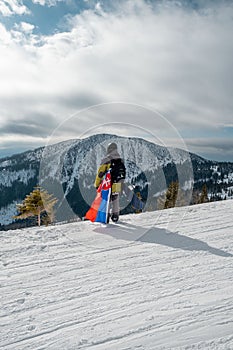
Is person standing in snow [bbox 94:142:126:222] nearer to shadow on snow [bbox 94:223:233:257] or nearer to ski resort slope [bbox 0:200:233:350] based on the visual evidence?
shadow on snow [bbox 94:223:233:257]

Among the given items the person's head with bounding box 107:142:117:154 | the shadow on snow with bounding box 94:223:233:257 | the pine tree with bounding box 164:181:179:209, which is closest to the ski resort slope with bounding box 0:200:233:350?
the shadow on snow with bounding box 94:223:233:257

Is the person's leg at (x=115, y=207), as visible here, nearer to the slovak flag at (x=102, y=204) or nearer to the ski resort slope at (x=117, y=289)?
the slovak flag at (x=102, y=204)

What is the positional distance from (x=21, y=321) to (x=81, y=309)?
730mm

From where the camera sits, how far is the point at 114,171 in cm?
736

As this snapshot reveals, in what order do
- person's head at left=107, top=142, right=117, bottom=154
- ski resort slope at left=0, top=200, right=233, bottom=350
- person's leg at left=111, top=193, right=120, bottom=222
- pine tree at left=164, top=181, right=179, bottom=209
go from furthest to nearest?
pine tree at left=164, top=181, right=179, bottom=209 < person's leg at left=111, top=193, right=120, bottom=222 < person's head at left=107, top=142, right=117, bottom=154 < ski resort slope at left=0, top=200, right=233, bottom=350

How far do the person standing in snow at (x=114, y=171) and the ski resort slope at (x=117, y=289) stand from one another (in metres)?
1.20

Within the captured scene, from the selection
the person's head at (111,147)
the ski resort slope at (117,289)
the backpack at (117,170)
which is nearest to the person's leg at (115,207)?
the backpack at (117,170)

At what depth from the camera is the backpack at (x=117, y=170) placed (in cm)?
735

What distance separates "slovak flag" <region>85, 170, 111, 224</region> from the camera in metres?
7.30

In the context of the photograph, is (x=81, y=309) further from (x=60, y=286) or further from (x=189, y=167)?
(x=189, y=167)

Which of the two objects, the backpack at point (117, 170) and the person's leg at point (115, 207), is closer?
the backpack at point (117, 170)

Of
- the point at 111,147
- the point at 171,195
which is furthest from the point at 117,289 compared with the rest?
the point at 171,195

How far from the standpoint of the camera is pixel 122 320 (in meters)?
3.12

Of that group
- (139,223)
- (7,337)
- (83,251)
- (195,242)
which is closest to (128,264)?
(83,251)
